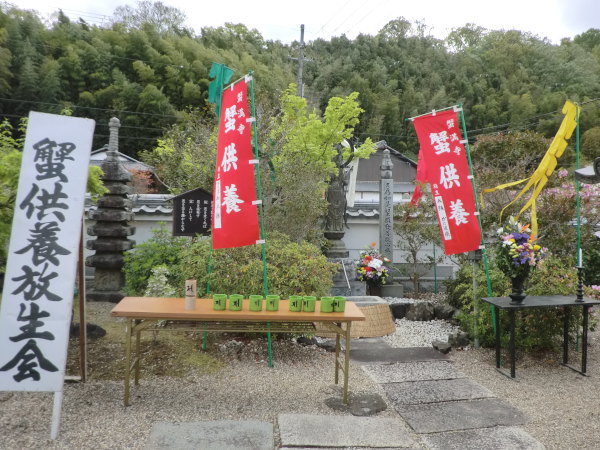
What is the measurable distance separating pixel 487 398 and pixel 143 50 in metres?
27.1

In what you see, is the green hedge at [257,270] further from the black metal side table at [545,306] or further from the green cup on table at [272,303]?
the black metal side table at [545,306]

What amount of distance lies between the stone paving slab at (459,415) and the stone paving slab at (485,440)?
0.27ft

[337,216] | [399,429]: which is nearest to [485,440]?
[399,429]

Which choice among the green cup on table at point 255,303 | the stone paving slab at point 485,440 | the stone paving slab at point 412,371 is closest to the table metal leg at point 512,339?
the stone paving slab at point 412,371

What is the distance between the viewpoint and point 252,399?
3951 mm

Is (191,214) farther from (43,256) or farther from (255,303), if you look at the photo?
(43,256)

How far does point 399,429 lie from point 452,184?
3.08 metres

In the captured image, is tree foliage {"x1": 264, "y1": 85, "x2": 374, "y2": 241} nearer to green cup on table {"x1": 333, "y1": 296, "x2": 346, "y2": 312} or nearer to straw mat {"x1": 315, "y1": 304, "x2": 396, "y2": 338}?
straw mat {"x1": 315, "y1": 304, "x2": 396, "y2": 338}

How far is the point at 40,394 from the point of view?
383 centimetres

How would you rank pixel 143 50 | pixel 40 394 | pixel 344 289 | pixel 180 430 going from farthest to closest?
pixel 143 50 → pixel 344 289 → pixel 40 394 → pixel 180 430

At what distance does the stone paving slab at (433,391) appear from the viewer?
4.11 meters

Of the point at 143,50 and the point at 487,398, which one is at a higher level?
the point at 143,50

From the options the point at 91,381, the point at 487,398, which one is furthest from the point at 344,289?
the point at 91,381

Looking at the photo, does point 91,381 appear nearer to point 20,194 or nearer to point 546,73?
point 20,194
